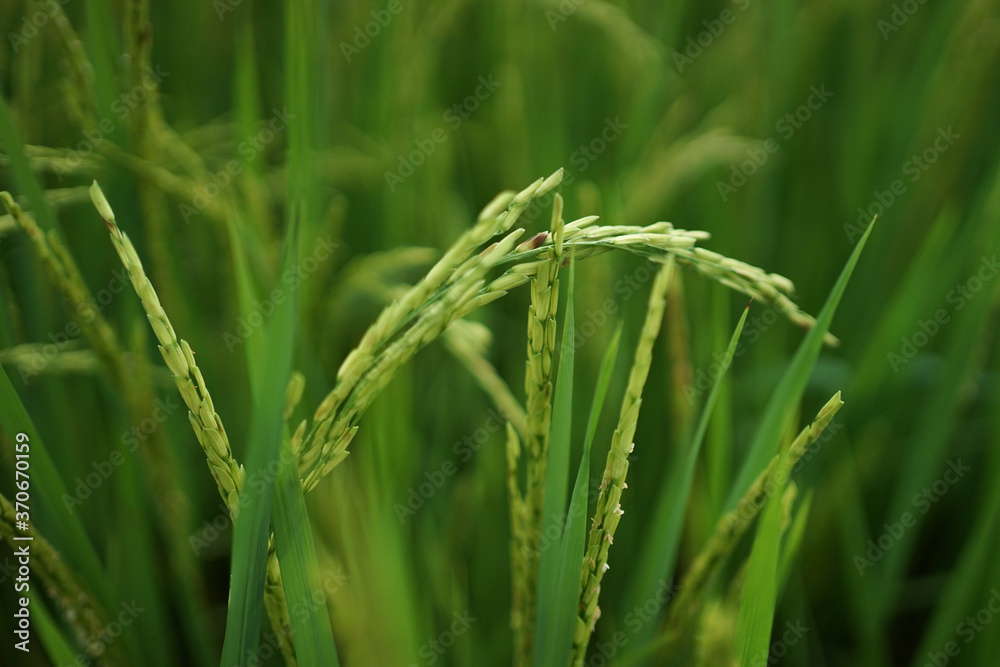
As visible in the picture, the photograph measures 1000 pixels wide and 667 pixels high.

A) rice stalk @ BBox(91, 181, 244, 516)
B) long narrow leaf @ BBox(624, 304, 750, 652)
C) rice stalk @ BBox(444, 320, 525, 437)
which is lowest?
long narrow leaf @ BBox(624, 304, 750, 652)

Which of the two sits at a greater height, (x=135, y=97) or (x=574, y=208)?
(x=135, y=97)

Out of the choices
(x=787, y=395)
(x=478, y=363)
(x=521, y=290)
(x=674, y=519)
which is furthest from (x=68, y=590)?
(x=521, y=290)

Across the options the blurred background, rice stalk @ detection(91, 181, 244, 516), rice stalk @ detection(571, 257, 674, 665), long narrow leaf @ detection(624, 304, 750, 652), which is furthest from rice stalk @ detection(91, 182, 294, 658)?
long narrow leaf @ detection(624, 304, 750, 652)

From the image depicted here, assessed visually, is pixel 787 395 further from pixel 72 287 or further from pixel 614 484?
pixel 72 287

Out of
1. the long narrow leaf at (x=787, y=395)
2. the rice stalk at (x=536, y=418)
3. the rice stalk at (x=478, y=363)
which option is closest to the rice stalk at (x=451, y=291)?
the rice stalk at (x=536, y=418)

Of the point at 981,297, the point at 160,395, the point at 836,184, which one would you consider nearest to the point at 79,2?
the point at 160,395

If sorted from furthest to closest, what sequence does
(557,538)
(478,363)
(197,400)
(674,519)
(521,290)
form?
(521,290)
(478,363)
(674,519)
(557,538)
(197,400)

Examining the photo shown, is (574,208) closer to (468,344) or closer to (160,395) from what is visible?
(468,344)

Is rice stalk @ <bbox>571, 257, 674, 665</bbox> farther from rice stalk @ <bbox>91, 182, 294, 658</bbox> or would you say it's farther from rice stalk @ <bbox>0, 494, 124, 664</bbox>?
rice stalk @ <bbox>0, 494, 124, 664</bbox>
